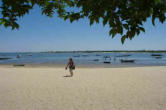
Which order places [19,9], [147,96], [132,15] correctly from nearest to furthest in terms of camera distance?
[132,15] → [19,9] → [147,96]

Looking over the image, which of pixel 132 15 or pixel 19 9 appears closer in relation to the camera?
pixel 132 15

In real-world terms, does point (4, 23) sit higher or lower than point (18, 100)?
higher

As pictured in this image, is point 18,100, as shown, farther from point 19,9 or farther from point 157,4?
point 157,4

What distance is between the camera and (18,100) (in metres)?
6.88

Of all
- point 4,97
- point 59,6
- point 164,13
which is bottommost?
point 4,97

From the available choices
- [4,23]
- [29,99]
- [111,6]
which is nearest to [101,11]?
[111,6]

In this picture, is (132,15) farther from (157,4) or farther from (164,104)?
(164,104)

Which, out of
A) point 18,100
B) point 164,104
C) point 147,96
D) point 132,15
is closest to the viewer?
point 132,15

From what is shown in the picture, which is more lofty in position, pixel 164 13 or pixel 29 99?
pixel 164 13

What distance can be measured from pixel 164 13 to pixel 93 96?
18.7 ft

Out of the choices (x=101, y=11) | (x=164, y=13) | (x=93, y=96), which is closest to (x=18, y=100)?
(x=93, y=96)

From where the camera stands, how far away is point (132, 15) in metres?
2.34

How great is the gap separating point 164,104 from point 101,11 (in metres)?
5.13

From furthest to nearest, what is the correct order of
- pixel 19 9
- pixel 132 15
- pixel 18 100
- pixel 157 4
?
pixel 18 100
pixel 19 9
pixel 132 15
pixel 157 4
